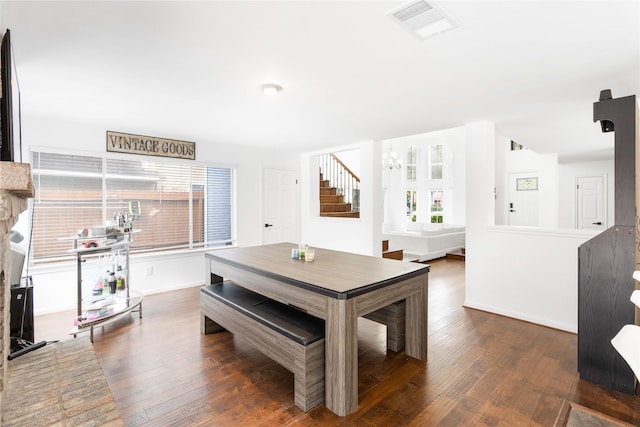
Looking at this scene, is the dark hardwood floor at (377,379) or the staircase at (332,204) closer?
the dark hardwood floor at (377,379)

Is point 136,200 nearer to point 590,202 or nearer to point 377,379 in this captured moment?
point 377,379

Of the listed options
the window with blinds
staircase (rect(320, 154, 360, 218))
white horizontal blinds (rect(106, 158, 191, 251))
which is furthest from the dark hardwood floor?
staircase (rect(320, 154, 360, 218))

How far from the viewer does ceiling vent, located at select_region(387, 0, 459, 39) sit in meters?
1.64

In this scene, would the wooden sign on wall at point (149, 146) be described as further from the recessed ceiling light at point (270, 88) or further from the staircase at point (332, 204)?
the staircase at point (332, 204)

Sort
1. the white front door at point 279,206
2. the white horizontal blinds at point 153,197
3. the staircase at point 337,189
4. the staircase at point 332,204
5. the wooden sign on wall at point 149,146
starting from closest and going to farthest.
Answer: the wooden sign on wall at point 149,146 < the white horizontal blinds at point 153,197 < the white front door at point 279,206 < the staircase at point 332,204 < the staircase at point 337,189

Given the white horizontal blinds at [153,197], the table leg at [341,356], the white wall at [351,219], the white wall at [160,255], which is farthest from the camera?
the white wall at [351,219]

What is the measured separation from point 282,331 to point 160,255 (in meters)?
3.27

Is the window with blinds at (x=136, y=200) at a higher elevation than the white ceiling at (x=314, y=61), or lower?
lower

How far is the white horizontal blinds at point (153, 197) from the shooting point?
440 cm

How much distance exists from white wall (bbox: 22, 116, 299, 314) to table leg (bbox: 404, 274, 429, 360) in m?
3.58

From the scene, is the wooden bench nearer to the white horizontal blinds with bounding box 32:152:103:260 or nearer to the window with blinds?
the window with blinds

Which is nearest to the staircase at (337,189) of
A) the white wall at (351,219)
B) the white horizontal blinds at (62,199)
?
the white wall at (351,219)

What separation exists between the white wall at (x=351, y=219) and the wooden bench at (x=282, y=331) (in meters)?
2.86

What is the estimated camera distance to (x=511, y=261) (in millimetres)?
3639
